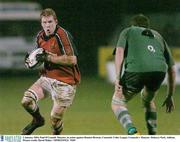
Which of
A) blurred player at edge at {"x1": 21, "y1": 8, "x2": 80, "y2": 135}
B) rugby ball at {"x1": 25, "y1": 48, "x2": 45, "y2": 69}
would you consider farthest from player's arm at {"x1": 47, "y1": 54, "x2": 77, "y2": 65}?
rugby ball at {"x1": 25, "y1": 48, "x2": 45, "y2": 69}

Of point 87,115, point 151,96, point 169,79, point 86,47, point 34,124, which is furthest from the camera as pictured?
point 86,47

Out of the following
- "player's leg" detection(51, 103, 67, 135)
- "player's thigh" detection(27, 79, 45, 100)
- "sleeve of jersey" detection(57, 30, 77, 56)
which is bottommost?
"player's leg" detection(51, 103, 67, 135)

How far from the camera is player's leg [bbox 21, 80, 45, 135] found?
7.95m

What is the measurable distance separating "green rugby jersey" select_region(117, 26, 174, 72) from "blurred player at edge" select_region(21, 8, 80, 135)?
1.78ft

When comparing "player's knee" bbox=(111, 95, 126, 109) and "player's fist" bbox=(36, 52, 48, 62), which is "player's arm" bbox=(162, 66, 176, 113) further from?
"player's fist" bbox=(36, 52, 48, 62)

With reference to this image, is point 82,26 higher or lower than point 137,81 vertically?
lower

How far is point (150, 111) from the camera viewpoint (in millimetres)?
8109

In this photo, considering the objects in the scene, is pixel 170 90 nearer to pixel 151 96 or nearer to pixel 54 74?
pixel 151 96

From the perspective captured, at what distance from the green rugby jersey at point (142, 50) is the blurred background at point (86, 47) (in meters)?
0.67

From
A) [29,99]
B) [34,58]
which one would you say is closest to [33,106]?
[29,99]

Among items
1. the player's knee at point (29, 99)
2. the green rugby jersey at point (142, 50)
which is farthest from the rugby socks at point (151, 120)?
the player's knee at point (29, 99)

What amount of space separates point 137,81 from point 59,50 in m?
0.82

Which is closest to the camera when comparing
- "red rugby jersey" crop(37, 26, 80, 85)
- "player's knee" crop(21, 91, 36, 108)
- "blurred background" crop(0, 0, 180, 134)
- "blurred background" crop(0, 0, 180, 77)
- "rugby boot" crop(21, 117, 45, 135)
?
"red rugby jersey" crop(37, 26, 80, 85)

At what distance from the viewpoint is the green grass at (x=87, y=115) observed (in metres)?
8.38
